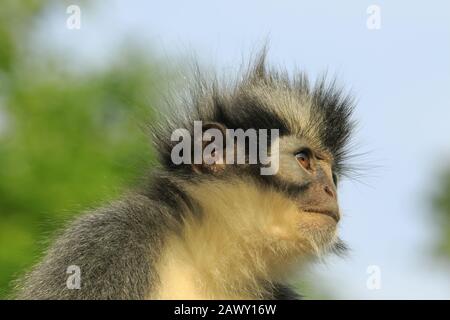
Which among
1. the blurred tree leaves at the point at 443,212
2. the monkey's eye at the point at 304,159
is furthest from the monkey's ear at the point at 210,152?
the blurred tree leaves at the point at 443,212

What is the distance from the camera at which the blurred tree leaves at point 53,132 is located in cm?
1698

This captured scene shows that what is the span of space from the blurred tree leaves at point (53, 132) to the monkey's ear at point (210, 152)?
24.8 feet

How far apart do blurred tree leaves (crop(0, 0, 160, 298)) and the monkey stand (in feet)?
24.1

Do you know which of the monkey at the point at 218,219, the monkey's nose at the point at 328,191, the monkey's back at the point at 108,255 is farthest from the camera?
the monkey's nose at the point at 328,191

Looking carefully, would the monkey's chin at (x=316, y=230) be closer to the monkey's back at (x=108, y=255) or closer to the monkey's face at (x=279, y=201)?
the monkey's face at (x=279, y=201)

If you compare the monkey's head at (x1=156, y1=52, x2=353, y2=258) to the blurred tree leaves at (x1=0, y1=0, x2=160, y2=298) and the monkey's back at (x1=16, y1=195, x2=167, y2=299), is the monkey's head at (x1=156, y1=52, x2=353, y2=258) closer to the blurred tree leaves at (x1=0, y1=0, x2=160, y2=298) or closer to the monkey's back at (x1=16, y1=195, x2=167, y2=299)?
the monkey's back at (x1=16, y1=195, x2=167, y2=299)

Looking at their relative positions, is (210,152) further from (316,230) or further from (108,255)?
(108,255)

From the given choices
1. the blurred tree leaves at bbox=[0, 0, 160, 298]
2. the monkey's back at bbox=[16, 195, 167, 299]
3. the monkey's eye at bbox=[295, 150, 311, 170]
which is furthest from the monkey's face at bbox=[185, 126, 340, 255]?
the blurred tree leaves at bbox=[0, 0, 160, 298]

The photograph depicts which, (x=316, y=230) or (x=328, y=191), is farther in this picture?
(x=328, y=191)

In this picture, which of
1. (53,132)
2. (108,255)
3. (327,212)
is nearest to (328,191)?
(327,212)

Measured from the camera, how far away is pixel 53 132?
A: 18.7 meters

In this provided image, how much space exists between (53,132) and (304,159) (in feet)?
39.2

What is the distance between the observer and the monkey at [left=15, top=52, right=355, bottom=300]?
21.8ft

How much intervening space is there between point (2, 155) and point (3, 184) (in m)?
0.57
